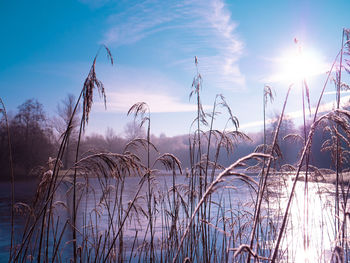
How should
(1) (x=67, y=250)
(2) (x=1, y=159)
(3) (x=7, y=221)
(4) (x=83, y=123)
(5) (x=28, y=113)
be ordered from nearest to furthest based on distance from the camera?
1. (4) (x=83, y=123)
2. (1) (x=67, y=250)
3. (3) (x=7, y=221)
4. (2) (x=1, y=159)
5. (5) (x=28, y=113)

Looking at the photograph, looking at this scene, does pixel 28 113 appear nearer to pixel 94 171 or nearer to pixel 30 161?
pixel 30 161

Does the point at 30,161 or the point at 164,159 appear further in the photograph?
the point at 30,161

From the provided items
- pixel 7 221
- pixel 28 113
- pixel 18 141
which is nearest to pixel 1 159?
pixel 18 141

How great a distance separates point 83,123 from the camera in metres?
1.72

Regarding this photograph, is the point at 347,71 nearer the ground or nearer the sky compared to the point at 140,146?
nearer the sky

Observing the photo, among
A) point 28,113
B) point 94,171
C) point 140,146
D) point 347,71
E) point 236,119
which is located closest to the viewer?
point 94,171

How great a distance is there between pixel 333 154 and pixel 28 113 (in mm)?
37731

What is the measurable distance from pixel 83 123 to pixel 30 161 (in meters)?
34.3

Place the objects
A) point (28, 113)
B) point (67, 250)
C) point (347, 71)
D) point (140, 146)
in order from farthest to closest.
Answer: point (28, 113), point (67, 250), point (140, 146), point (347, 71)

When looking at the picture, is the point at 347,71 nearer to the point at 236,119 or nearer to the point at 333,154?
the point at 333,154

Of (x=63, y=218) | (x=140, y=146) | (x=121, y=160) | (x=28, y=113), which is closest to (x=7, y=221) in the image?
(x=63, y=218)

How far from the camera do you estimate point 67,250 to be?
342 inches

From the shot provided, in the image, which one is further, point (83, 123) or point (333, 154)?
point (333, 154)

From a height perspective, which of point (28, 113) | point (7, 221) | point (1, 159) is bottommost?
point (7, 221)
